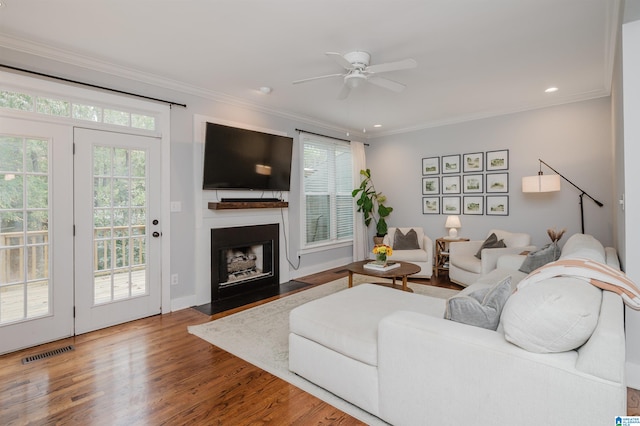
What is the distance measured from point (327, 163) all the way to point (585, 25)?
390 cm

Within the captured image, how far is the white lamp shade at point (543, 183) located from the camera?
14.0 feet

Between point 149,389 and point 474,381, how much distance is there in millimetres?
2002

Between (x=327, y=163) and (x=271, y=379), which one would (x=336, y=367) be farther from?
(x=327, y=163)

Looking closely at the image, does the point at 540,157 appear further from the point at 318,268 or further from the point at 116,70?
the point at 116,70

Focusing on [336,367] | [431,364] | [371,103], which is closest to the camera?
[431,364]

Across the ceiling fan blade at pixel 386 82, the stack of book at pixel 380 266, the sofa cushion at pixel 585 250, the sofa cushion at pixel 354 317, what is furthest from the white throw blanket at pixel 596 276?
the stack of book at pixel 380 266

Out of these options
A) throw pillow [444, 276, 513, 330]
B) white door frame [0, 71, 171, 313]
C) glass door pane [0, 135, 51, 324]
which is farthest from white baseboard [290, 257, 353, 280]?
throw pillow [444, 276, 513, 330]

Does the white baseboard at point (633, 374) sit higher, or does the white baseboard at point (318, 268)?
the white baseboard at point (318, 268)

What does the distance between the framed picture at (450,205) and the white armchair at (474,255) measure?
2.43ft

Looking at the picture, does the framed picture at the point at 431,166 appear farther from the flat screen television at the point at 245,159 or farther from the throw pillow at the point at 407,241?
the flat screen television at the point at 245,159

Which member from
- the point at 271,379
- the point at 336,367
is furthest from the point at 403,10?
the point at 271,379

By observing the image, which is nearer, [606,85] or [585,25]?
[585,25]

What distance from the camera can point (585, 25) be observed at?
8.73 ft

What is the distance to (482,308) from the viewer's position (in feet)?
5.45
